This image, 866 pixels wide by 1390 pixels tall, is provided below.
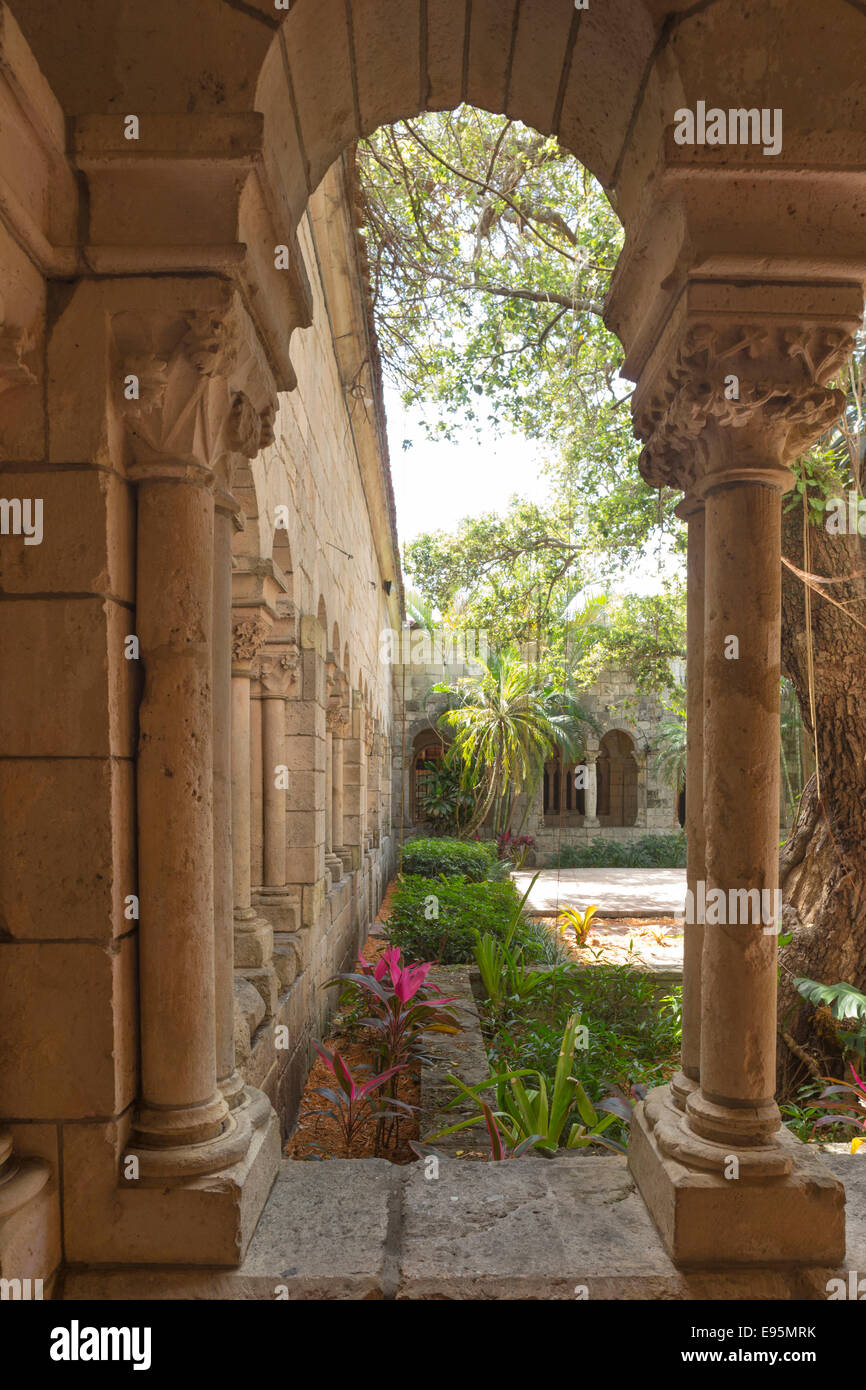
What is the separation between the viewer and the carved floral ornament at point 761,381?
1.77m

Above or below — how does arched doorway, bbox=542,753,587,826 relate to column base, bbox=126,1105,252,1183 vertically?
below

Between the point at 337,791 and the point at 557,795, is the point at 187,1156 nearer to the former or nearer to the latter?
the point at 337,791

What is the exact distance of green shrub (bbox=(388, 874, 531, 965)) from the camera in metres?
6.03

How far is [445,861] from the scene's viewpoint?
32.0 feet

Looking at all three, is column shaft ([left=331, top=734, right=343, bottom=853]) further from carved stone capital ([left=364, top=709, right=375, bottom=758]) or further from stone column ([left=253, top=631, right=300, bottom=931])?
stone column ([left=253, top=631, right=300, bottom=931])

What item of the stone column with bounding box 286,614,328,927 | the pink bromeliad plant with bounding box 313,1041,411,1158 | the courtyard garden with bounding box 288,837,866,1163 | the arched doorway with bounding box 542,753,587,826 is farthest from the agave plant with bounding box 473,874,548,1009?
the arched doorway with bounding box 542,753,587,826

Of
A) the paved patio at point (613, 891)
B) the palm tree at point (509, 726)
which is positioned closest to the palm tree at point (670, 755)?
the paved patio at point (613, 891)

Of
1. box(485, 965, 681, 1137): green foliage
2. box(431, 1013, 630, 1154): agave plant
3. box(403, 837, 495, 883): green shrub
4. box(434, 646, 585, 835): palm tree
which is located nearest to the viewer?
box(431, 1013, 630, 1154): agave plant

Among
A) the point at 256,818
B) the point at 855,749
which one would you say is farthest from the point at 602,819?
the point at 256,818

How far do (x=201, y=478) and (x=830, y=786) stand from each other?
13.7ft

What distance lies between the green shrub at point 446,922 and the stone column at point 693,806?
3.98m

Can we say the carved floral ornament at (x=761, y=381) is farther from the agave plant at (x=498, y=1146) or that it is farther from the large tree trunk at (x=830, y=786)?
the large tree trunk at (x=830, y=786)
